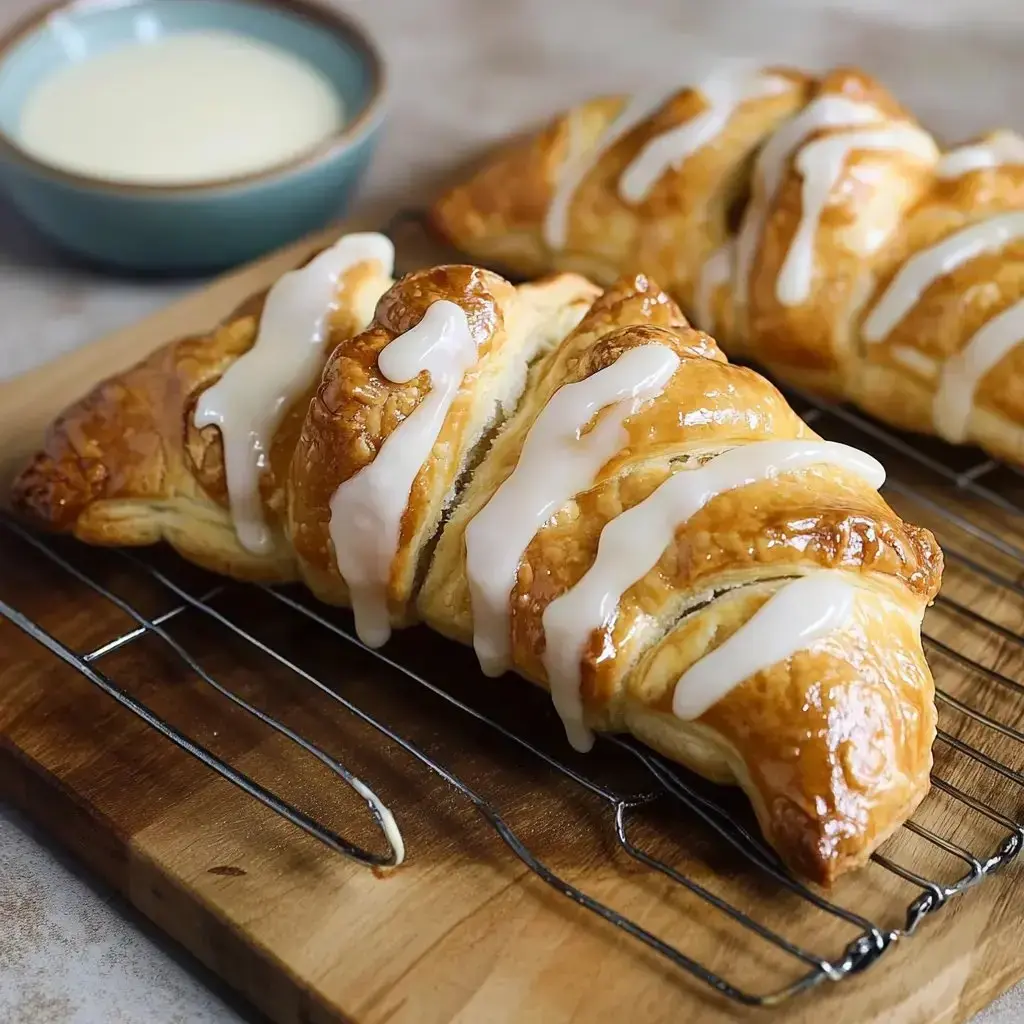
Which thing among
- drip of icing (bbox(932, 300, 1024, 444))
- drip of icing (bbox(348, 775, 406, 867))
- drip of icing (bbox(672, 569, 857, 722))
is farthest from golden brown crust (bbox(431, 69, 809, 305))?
drip of icing (bbox(348, 775, 406, 867))

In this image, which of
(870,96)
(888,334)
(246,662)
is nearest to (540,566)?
(246,662)

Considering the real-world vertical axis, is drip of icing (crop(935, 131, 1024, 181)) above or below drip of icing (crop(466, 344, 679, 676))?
above

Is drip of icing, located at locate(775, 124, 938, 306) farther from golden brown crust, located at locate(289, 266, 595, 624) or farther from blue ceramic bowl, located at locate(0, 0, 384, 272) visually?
blue ceramic bowl, located at locate(0, 0, 384, 272)

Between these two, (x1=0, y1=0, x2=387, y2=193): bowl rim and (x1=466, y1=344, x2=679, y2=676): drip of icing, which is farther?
(x1=0, y1=0, x2=387, y2=193): bowl rim

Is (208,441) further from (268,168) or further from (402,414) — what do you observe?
(268,168)

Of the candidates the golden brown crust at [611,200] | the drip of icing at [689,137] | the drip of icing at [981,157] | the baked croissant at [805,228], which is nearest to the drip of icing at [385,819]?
the baked croissant at [805,228]

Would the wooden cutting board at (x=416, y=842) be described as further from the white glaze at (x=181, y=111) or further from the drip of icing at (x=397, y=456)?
the white glaze at (x=181, y=111)
